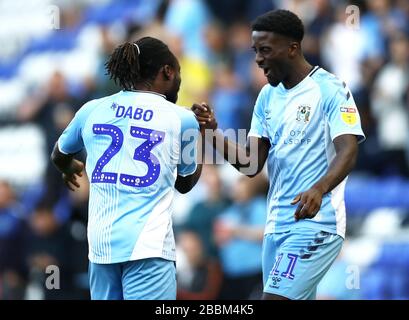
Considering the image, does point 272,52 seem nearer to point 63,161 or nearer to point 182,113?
point 182,113

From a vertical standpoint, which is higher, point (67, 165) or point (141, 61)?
point (141, 61)

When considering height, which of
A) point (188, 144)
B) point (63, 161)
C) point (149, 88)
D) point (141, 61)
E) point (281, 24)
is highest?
point (281, 24)

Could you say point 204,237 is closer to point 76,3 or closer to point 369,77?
point 369,77

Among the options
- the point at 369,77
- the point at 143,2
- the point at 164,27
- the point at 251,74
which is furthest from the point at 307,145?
the point at 143,2

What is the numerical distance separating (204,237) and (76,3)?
19.2 ft

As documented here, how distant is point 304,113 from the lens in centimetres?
678

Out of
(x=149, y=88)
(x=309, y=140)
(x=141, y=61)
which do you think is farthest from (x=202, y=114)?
(x=309, y=140)

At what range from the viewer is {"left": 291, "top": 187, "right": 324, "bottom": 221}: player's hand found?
614 cm

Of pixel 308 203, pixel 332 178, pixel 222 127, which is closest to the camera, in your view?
pixel 308 203

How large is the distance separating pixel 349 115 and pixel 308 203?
0.74 meters

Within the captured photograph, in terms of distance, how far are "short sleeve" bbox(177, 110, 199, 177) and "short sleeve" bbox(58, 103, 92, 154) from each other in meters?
0.56

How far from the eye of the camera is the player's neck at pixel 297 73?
6845mm

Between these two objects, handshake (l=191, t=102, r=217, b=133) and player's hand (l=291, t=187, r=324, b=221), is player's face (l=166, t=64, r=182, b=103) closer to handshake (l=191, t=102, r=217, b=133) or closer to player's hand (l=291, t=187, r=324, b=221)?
handshake (l=191, t=102, r=217, b=133)

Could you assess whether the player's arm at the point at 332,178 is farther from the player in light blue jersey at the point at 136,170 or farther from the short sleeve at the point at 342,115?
the player in light blue jersey at the point at 136,170
